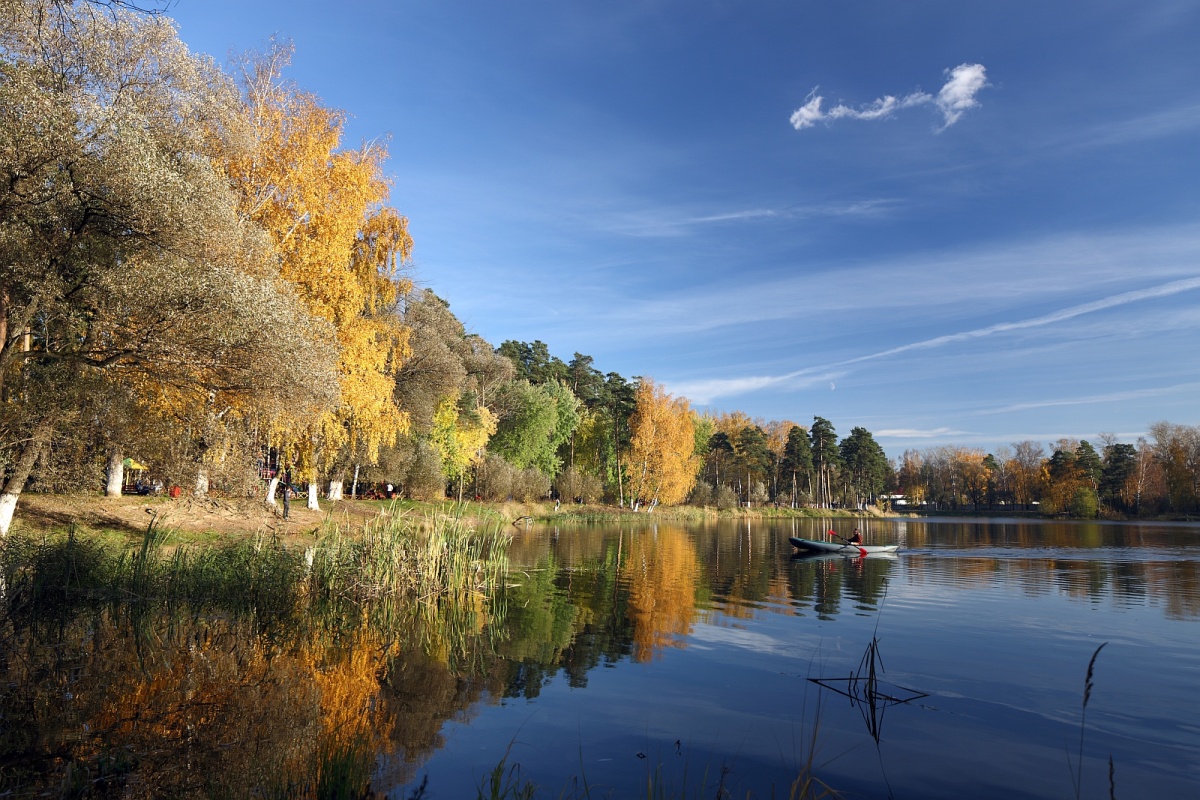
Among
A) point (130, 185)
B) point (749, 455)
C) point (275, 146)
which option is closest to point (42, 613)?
point (130, 185)

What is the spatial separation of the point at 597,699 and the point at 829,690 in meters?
3.85

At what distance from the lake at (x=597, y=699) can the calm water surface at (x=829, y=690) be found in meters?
0.05

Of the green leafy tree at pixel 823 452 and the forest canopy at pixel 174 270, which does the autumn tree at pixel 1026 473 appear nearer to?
the green leafy tree at pixel 823 452

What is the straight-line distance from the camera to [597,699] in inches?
410

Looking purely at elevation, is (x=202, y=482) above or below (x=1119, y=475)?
below

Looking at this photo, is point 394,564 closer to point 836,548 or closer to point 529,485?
point 836,548

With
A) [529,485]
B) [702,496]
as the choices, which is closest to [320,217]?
[529,485]

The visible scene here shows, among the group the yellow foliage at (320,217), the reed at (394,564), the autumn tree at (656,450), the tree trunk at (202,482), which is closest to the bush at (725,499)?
the autumn tree at (656,450)

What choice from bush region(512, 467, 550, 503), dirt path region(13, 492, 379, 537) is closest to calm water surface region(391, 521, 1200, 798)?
dirt path region(13, 492, 379, 537)

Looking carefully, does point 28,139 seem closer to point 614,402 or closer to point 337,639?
point 337,639

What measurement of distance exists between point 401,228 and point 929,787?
26422mm

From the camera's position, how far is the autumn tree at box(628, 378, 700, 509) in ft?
220

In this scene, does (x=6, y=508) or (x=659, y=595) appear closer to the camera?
(x=6, y=508)

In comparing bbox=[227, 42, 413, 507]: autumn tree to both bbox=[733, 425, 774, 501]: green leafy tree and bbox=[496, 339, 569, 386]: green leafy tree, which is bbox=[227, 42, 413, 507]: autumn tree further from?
bbox=[733, 425, 774, 501]: green leafy tree
